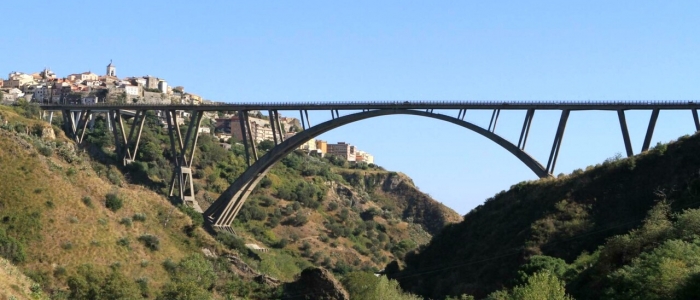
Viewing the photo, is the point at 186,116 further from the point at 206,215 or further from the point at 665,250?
the point at 665,250

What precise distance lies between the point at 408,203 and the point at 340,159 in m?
16.8

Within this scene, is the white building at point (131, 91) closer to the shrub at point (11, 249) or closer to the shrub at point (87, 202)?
the shrub at point (87, 202)

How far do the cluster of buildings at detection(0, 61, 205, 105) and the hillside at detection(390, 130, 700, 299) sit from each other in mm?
59058

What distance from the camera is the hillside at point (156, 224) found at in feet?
193

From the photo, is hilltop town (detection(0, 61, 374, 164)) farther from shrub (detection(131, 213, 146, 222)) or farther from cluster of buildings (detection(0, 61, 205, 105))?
shrub (detection(131, 213, 146, 222))

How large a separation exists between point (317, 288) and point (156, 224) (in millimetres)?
15255

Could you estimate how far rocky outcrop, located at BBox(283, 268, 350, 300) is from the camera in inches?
2325

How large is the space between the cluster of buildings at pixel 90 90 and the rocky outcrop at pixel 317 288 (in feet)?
200

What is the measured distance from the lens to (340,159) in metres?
148

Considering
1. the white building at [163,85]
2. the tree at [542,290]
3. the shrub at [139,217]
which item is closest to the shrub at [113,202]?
the shrub at [139,217]

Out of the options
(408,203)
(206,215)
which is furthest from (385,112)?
(408,203)

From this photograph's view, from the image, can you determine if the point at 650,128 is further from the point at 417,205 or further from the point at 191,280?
the point at 417,205

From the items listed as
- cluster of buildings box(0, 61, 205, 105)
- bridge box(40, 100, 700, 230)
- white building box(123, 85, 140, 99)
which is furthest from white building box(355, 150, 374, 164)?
bridge box(40, 100, 700, 230)

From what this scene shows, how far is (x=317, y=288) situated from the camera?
5944 centimetres
